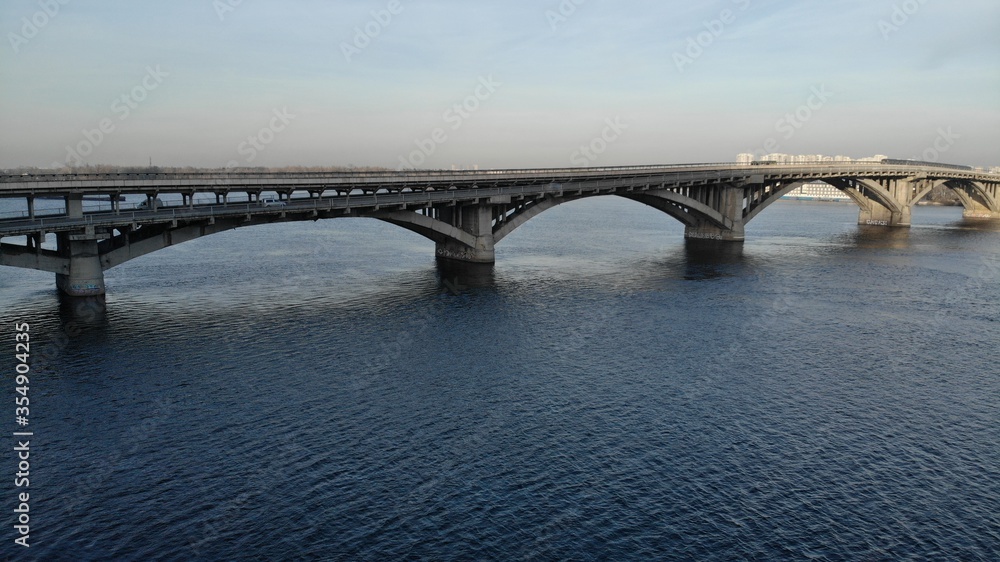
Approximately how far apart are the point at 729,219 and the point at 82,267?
10354 cm

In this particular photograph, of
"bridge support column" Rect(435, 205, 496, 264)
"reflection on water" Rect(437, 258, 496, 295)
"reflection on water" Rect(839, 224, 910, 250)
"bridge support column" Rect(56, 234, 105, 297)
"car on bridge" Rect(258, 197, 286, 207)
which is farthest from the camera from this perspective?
"reflection on water" Rect(839, 224, 910, 250)

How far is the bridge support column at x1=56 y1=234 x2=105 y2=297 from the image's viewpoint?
5719cm

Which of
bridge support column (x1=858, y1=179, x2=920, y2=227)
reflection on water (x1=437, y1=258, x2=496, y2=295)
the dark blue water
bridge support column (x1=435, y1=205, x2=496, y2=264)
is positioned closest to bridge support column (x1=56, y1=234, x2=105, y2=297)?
the dark blue water

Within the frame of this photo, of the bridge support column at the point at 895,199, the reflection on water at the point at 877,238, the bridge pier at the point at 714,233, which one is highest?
the bridge support column at the point at 895,199

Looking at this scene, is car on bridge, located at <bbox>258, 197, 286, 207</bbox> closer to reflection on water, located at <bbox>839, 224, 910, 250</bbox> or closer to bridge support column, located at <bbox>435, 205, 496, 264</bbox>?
bridge support column, located at <bbox>435, 205, 496, 264</bbox>

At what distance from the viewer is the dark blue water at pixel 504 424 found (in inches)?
995

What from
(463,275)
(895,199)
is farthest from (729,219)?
(895,199)

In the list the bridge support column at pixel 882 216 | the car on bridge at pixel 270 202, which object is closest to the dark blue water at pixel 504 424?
the car on bridge at pixel 270 202

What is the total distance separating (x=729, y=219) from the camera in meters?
124

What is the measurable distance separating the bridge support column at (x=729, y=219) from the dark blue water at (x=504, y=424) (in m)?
52.7

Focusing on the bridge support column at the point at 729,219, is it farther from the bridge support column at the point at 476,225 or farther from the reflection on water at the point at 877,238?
the bridge support column at the point at 476,225

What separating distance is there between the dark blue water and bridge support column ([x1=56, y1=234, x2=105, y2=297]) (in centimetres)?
348

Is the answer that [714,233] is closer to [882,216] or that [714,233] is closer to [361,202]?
[361,202]

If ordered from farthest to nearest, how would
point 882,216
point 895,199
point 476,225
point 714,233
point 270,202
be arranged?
point 882,216, point 895,199, point 714,233, point 476,225, point 270,202
